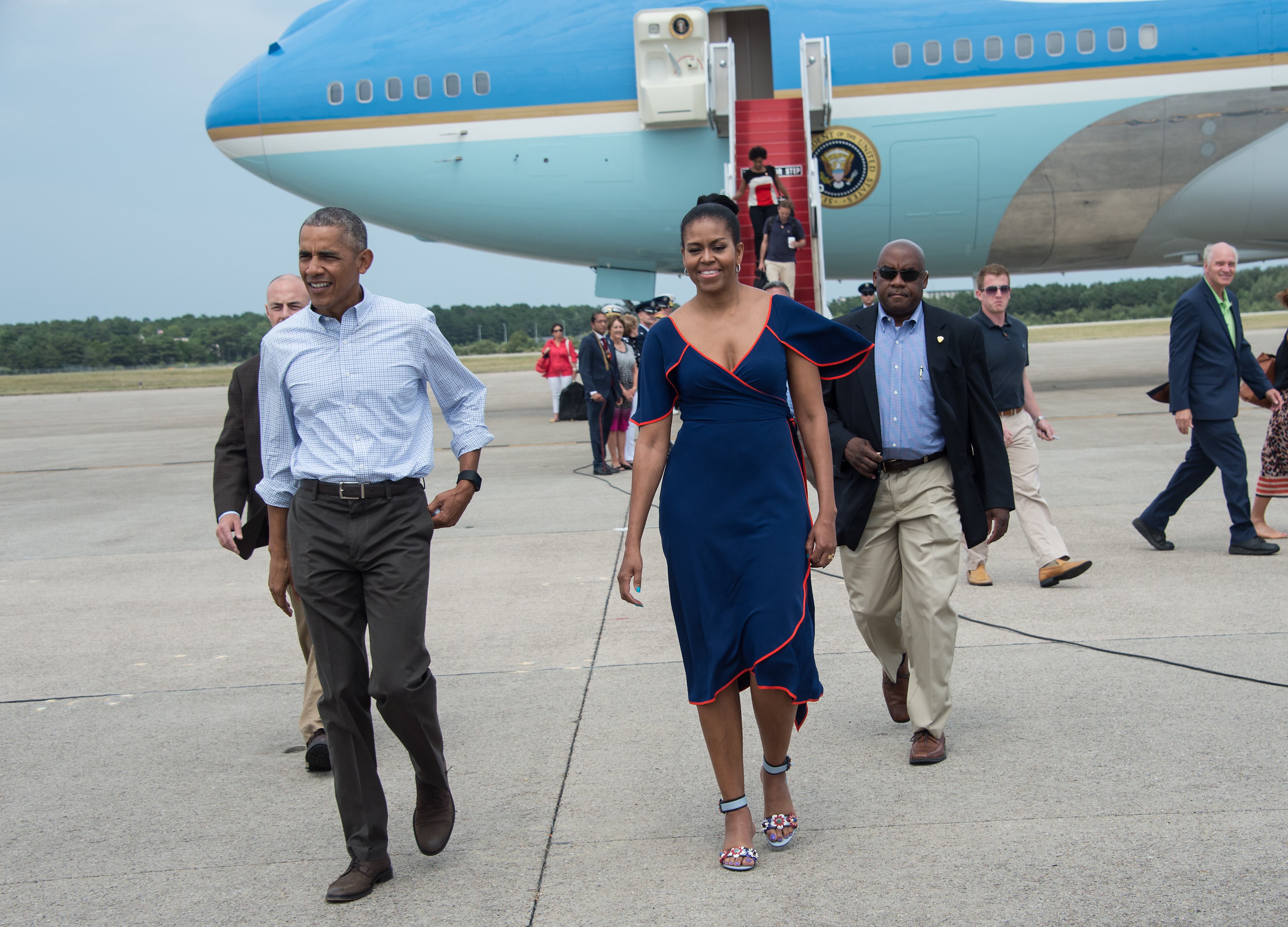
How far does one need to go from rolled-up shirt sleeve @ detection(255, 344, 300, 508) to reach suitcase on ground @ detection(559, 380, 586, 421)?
602 inches

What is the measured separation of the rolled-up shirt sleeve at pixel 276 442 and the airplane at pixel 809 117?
12666mm

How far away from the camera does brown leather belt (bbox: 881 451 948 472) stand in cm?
438

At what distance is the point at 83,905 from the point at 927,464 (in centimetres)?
318

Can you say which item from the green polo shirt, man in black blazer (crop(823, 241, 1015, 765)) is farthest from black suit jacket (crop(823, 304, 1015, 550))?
the green polo shirt

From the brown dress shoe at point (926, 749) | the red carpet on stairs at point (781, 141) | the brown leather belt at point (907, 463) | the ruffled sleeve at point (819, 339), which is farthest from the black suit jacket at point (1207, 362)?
the red carpet on stairs at point (781, 141)

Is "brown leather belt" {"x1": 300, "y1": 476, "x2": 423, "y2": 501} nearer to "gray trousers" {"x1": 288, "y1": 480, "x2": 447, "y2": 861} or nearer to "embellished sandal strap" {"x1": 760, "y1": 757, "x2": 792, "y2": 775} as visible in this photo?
"gray trousers" {"x1": 288, "y1": 480, "x2": 447, "y2": 861}

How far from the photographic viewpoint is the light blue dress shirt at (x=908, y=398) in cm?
437

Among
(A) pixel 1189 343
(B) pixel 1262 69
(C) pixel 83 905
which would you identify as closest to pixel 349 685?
(C) pixel 83 905

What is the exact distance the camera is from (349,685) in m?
3.40

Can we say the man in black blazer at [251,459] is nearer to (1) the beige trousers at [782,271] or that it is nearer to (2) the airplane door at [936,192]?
(1) the beige trousers at [782,271]

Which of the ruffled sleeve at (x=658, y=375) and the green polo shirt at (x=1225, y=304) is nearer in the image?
the ruffled sleeve at (x=658, y=375)

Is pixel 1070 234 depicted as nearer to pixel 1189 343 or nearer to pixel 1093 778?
pixel 1189 343

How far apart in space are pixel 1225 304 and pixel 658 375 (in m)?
5.70

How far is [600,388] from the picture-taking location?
12609 mm
